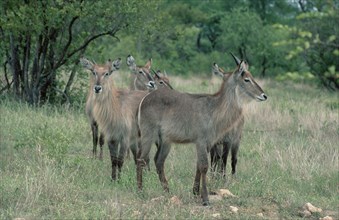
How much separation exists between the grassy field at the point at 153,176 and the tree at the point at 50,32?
107 centimetres

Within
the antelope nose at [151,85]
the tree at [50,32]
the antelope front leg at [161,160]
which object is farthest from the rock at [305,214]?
the tree at [50,32]

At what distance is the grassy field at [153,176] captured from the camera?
5867 mm

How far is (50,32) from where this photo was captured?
12.2 meters

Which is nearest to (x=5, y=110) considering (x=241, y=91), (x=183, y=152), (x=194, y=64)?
(x=183, y=152)

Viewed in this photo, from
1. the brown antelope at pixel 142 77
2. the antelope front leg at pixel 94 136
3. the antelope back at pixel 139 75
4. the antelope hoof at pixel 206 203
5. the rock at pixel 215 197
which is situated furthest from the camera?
the antelope back at pixel 139 75

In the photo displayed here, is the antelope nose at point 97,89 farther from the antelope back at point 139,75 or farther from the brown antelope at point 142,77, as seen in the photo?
the antelope back at point 139,75

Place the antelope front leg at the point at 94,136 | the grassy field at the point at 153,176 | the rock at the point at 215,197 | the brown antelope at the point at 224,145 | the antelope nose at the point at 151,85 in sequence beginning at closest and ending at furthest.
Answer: the grassy field at the point at 153,176
the rock at the point at 215,197
the brown antelope at the point at 224,145
the antelope front leg at the point at 94,136
the antelope nose at the point at 151,85

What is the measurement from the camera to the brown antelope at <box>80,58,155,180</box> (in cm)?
785

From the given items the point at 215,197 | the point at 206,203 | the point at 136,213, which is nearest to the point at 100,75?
the point at 215,197

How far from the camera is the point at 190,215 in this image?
18.9 feet

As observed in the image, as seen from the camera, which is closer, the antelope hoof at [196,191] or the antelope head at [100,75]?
the antelope hoof at [196,191]

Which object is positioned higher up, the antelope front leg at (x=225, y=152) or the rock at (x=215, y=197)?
the antelope front leg at (x=225, y=152)

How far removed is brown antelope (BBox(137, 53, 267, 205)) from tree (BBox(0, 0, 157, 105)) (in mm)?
4440

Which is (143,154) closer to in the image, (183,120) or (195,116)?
(183,120)
